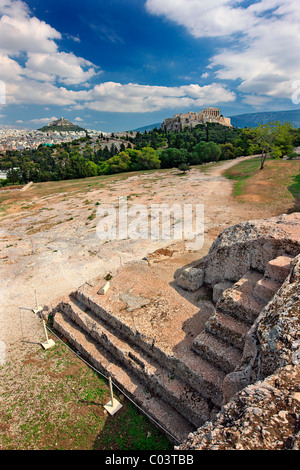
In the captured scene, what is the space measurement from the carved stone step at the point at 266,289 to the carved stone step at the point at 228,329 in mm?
718

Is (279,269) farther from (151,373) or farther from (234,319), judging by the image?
(151,373)

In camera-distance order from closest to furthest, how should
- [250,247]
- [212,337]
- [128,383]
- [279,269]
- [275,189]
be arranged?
[279,269]
[212,337]
[128,383]
[250,247]
[275,189]

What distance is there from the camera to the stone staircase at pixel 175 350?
182 inches

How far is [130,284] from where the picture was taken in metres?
7.99

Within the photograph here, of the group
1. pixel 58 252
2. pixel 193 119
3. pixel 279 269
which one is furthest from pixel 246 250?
pixel 193 119

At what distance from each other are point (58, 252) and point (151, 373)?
32.0 feet

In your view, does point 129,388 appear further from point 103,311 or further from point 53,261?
point 53,261

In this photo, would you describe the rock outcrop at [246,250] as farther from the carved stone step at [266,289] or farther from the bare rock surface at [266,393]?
the bare rock surface at [266,393]

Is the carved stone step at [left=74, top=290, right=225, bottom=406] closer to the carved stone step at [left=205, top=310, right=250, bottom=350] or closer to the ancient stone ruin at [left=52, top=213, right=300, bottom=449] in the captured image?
the ancient stone ruin at [left=52, top=213, right=300, bottom=449]

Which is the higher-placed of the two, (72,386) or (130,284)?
(130,284)

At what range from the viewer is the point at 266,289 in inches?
200

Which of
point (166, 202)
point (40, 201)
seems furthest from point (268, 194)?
point (40, 201)

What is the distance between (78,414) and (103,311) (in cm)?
244

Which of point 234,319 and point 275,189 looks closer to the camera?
point 234,319
